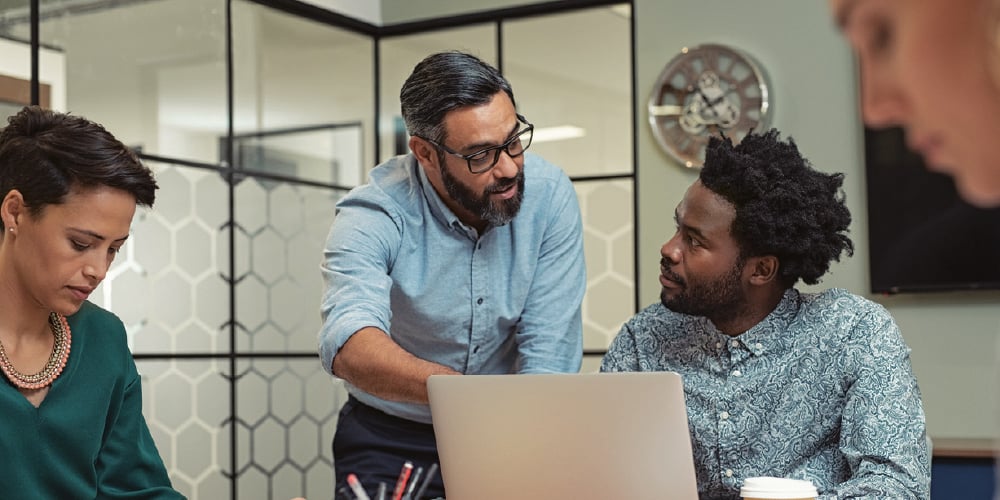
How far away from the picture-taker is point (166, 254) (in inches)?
155

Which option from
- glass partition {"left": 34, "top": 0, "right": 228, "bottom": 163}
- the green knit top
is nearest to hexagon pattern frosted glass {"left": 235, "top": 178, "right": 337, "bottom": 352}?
glass partition {"left": 34, "top": 0, "right": 228, "bottom": 163}

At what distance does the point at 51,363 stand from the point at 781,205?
1164 mm

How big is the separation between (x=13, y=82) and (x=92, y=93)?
12.0 inches

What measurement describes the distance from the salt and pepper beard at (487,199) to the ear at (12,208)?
0.72m

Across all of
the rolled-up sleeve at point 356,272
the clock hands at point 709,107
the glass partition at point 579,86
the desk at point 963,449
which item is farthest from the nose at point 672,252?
the glass partition at point 579,86

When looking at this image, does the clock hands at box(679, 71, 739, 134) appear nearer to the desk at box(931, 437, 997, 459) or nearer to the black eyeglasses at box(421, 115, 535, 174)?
the desk at box(931, 437, 997, 459)

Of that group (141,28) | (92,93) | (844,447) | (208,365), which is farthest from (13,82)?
(844,447)

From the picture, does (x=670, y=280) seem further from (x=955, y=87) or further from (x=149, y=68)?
(x=149, y=68)

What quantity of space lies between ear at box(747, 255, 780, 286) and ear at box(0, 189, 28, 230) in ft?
3.73

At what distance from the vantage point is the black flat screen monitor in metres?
3.73

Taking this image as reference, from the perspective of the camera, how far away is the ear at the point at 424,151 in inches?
79.3

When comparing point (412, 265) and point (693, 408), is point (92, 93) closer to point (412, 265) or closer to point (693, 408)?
point (412, 265)

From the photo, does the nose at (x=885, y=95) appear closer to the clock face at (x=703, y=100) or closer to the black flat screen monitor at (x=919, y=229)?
the black flat screen monitor at (x=919, y=229)

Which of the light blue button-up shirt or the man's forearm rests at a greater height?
the light blue button-up shirt
